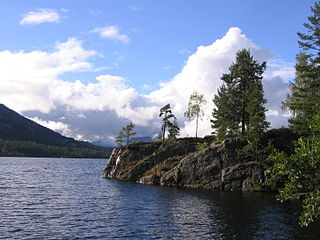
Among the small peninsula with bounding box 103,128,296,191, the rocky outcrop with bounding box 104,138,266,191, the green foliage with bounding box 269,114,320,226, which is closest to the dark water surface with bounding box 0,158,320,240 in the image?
the small peninsula with bounding box 103,128,296,191

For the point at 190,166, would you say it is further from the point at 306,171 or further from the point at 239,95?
the point at 306,171

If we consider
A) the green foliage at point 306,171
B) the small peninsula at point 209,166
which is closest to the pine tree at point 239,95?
the small peninsula at point 209,166

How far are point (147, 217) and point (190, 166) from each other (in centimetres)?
3533

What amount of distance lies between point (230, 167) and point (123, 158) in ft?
126

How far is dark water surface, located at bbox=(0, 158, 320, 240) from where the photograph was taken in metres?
29.9

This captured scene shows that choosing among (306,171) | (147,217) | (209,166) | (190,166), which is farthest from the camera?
(190,166)

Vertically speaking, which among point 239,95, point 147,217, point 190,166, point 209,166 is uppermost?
point 239,95

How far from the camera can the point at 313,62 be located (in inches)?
2026

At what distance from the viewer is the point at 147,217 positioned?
3750cm

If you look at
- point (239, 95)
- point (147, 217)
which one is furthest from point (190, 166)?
point (147, 217)

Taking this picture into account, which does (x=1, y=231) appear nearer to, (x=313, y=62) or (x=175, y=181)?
(x=175, y=181)

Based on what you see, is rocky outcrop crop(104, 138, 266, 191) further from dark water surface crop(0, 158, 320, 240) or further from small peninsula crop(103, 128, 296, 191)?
dark water surface crop(0, 158, 320, 240)

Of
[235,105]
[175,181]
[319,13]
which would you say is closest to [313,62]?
[319,13]

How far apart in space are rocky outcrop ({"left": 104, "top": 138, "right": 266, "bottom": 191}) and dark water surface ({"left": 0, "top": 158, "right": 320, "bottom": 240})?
8.51m
